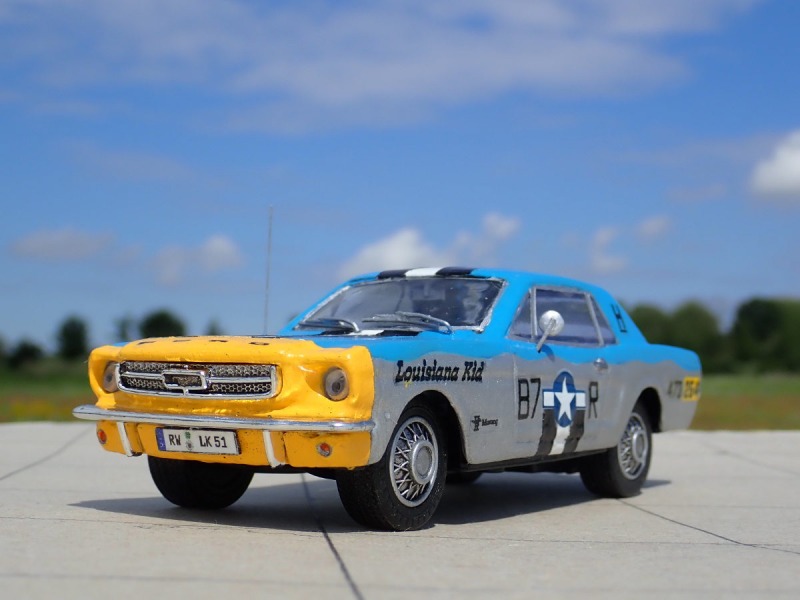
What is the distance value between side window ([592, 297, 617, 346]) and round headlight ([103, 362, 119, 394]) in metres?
3.85

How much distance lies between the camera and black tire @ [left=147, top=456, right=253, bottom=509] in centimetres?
741

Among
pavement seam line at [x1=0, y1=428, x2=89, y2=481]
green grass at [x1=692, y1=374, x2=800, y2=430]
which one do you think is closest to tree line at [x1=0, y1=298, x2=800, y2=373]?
green grass at [x1=692, y1=374, x2=800, y2=430]

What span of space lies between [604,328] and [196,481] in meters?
3.51

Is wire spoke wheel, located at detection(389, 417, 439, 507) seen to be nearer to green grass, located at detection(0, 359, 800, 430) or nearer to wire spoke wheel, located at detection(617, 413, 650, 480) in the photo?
wire spoke wheel, located at detection(617, 413, 650, 480)

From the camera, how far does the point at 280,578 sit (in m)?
5.07

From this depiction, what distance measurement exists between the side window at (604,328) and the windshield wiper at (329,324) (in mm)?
2190

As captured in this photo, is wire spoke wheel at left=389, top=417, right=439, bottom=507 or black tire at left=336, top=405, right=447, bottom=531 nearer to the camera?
black tire at left=336, top=405, right=447, bottom=531

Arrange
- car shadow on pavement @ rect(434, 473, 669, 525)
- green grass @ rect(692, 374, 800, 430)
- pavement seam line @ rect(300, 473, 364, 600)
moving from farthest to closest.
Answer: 1. green grass @ rect(692, 374, 800, 430)
2. car shadow on pavement @ rect(434, 473, 669, 525)
3. pavement seam line @ rect(300, 473, 364, 600)

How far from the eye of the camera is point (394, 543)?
20.2 feet

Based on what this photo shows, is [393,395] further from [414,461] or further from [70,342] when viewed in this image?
[70,342]

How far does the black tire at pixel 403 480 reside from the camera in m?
6.37

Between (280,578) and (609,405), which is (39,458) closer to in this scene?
(609,405)

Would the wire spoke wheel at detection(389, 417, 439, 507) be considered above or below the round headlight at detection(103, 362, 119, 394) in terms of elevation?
below

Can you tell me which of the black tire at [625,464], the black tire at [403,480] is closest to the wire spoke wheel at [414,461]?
the black tire at [403,480]
